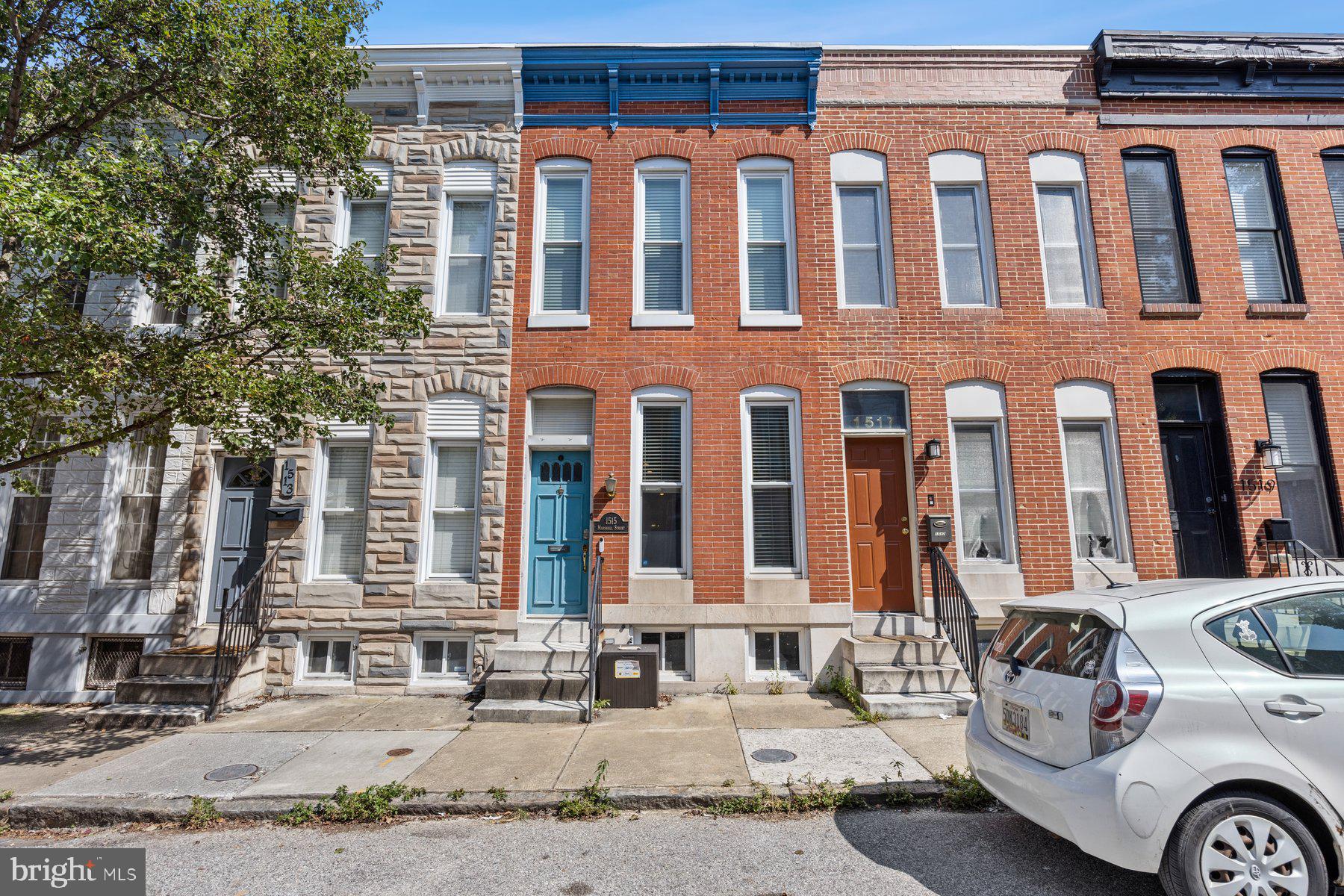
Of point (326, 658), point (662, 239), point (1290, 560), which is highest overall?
point (662, 239)

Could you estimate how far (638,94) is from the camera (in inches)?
382

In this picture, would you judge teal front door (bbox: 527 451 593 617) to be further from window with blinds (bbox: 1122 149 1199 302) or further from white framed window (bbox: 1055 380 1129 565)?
window with blinds (bbox: 1122 149 1199 302)

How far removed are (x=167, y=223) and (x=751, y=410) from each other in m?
6.91

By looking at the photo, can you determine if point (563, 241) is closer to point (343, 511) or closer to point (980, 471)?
point (343, 511)

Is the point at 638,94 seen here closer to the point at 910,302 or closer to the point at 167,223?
the point at 910,302

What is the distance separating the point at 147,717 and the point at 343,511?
2.97 m

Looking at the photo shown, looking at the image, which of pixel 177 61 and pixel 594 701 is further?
pixel 594 701

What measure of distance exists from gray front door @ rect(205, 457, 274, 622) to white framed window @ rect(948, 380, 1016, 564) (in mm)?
9435

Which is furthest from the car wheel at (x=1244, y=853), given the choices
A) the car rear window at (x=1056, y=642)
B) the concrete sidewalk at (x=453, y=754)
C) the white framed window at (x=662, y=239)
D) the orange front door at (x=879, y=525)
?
the white framed window at (x=662, y=239)

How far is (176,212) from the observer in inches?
263

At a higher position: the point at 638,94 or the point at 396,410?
the point at 638,94

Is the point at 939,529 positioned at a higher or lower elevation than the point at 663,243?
lower

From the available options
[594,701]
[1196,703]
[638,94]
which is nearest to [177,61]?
[638,94]

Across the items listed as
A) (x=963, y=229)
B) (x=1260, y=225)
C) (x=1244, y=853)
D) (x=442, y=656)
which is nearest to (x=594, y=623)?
(x=442, y=656)
